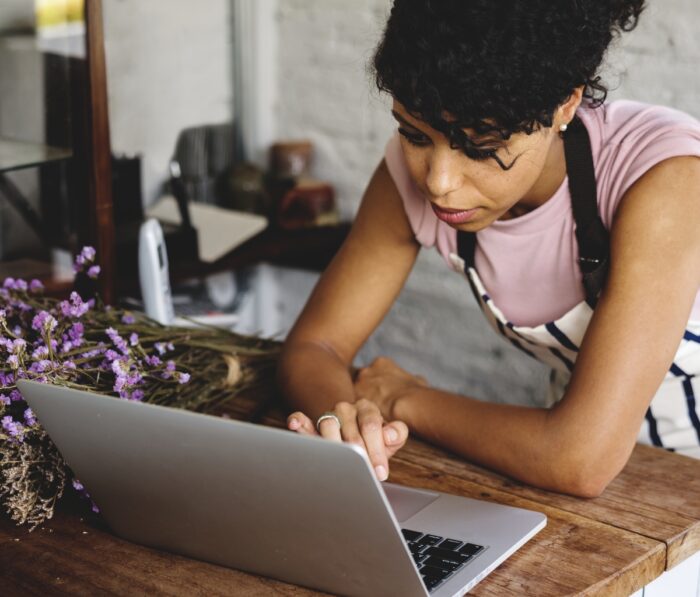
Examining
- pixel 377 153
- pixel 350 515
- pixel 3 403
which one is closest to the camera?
pixel 350 515

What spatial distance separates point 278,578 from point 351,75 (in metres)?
2.12

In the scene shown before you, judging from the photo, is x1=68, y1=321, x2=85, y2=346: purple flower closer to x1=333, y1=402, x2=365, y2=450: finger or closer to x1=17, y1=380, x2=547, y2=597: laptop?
x1=17, y1=380, x2=547, y2=597: laptop

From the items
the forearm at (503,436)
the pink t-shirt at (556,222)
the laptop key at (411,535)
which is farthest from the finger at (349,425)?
the pink t-shirt at (556,222)

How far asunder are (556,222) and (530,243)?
5 centimetres

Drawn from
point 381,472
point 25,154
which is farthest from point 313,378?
point 25,154

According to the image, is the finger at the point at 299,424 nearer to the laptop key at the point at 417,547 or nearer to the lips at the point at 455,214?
the laptop key at the point at 417,547

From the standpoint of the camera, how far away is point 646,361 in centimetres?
130

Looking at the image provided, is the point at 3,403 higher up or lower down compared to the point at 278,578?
higher up

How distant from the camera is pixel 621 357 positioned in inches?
50.8

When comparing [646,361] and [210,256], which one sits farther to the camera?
[210,256]

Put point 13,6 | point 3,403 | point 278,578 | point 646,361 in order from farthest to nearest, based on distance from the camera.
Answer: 1. point 13,6
2. point 646,361
3. point 3,403
4. point 278,578

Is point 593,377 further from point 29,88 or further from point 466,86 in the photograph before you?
point 29,88

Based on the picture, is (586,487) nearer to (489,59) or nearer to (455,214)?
(455,214)

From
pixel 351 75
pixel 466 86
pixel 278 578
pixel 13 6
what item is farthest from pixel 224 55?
pixel 278 578
